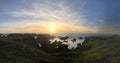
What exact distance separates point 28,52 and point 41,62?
66.0ft

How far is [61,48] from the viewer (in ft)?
468

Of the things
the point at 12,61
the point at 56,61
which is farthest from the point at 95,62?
the point at 12,61

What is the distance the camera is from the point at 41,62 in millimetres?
93938

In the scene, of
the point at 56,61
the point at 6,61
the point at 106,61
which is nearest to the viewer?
the point at 6,61

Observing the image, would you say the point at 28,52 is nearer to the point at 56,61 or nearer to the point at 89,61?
the point at 56,61

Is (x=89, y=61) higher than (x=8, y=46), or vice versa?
(x=8, y=46)

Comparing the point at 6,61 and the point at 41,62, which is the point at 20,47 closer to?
the point at 41,62

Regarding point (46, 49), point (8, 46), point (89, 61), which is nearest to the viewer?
point (89, 61)

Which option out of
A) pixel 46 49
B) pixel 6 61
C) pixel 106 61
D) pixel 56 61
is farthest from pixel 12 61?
pixel 46 49

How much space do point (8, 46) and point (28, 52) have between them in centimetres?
1272

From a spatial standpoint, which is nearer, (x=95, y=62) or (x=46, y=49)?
(x=95, y=62)

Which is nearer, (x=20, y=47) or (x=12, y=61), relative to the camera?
(x=12, y=61)

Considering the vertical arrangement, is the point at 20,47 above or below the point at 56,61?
above

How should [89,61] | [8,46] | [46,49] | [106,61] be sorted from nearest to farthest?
1. [106,61]
2. [89,61]
3. [8,46]
4. [46,49]
